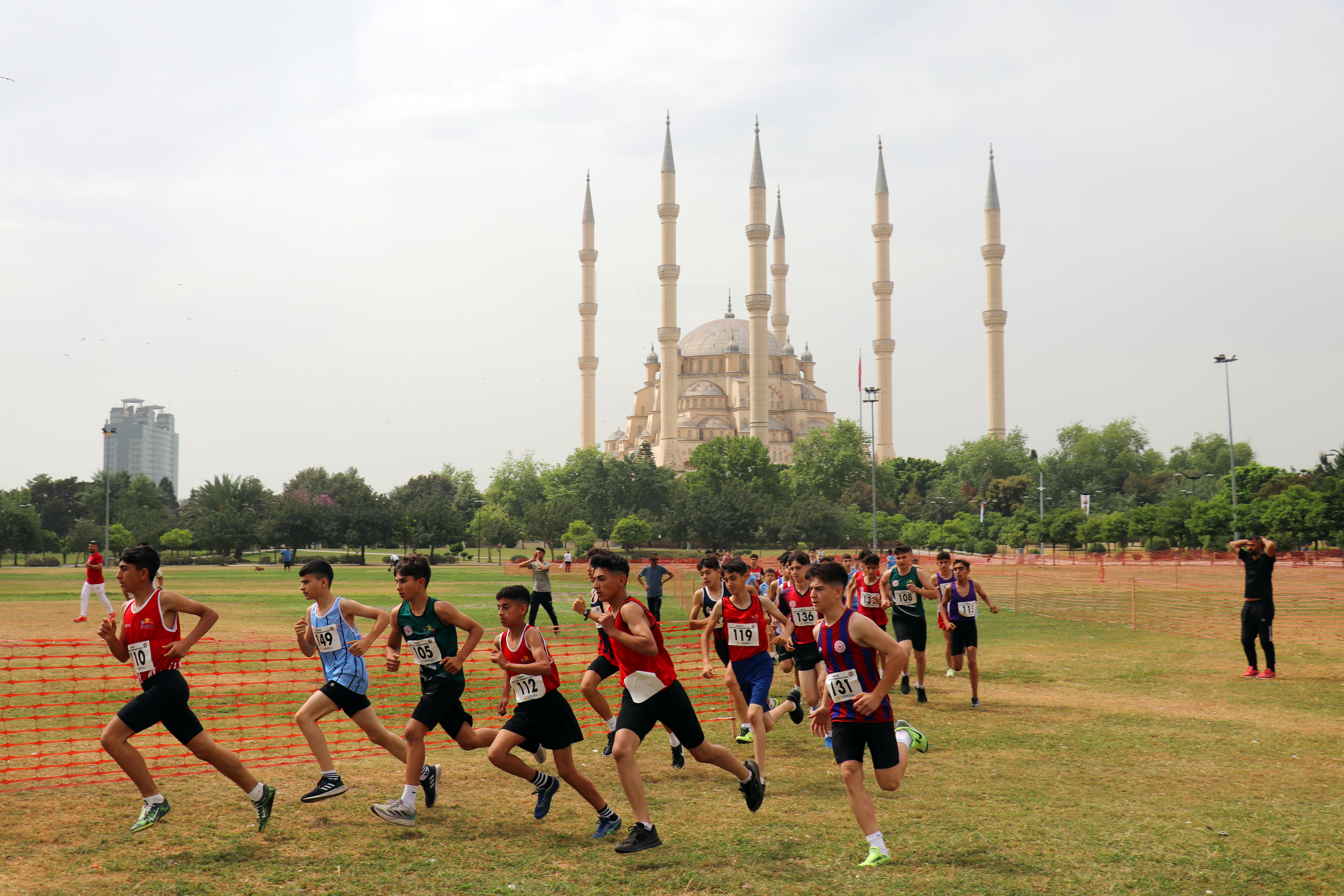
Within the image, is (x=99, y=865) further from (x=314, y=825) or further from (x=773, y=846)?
(x=773, y=846)

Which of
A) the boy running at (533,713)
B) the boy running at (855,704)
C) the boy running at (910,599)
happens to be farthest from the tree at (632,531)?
the boy running at (855,704)

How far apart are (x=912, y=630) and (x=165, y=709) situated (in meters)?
7.72

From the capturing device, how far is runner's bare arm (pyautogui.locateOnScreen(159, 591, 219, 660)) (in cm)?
622

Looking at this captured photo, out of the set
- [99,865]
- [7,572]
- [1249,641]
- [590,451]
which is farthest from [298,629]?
[590,451]

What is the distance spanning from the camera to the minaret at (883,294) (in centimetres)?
9938

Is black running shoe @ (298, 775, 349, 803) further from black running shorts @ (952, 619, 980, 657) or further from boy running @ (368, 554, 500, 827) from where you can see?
black running shorts @ (952, 619, 980, 657)

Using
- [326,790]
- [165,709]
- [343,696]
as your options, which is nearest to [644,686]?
[343,696]

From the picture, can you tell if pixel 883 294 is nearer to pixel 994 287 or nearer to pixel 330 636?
pixel 994 287

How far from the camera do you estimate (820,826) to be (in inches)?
255

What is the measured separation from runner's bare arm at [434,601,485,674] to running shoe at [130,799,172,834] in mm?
1994

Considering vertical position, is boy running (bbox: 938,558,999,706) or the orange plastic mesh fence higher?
boy running (bbox: 938,558,999,706)

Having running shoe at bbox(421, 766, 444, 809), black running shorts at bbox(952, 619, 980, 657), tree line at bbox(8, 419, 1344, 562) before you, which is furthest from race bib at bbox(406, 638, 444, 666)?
tree line at bbox(8, 419, 1344, 562)

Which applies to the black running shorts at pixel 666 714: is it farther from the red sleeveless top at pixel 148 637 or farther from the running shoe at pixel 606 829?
the red sleeveless top at pixel 148 637

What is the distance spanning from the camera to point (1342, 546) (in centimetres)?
4644
